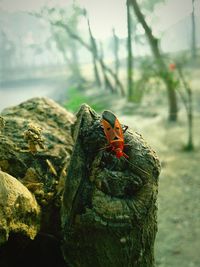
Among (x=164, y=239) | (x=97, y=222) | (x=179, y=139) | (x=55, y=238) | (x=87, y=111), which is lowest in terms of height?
(x=179, y=139)

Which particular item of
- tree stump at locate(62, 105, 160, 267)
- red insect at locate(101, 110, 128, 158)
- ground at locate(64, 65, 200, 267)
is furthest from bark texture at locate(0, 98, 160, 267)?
ground at locate(64, 65, 200, 267)

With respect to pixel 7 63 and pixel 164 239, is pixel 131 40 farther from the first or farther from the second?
pixel 7 63

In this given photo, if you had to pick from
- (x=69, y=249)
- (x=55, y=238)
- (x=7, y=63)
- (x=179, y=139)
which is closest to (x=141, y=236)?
(x=69, y=249)

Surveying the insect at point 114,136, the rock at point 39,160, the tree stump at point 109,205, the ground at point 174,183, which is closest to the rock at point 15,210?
the tree stump at point 109,205

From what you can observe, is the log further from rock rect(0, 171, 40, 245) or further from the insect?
the insect

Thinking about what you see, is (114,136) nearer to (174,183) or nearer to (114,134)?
(114,134)

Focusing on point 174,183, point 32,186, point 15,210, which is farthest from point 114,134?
point 174,183
